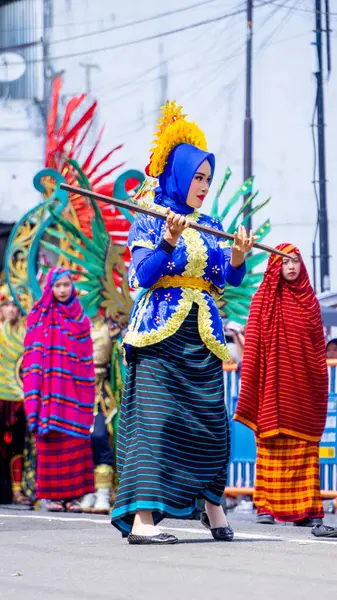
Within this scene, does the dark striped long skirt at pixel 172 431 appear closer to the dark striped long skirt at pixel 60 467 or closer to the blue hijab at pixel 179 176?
the blue hijab at pixel 179 176

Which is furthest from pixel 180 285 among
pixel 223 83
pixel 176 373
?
pixel 223 83

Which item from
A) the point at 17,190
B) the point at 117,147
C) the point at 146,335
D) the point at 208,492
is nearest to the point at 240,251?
the point at 146,335

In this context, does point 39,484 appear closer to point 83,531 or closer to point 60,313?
point 60,313

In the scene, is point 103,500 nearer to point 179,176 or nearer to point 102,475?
point 102,475

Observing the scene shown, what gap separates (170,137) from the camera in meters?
6.72

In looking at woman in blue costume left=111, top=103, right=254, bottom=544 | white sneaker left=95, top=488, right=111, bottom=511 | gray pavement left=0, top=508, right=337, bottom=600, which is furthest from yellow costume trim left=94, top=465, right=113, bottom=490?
woman in blue costume left=111, top=103, right=254, bottom=544

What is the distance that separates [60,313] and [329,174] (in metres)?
2.70

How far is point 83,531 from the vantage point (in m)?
7.35

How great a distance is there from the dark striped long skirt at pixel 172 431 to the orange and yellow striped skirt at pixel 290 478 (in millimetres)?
2691

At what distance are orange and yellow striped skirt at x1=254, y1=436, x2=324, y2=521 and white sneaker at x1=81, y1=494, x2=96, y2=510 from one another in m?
1.94

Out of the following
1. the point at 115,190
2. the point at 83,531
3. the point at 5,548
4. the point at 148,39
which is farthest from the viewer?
the point at 148,39

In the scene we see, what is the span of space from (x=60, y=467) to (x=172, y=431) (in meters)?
4.26

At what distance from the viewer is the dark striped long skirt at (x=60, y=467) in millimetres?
10586

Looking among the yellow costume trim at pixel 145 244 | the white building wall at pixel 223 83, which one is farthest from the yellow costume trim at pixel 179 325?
the white building wall at pixel 223 83
